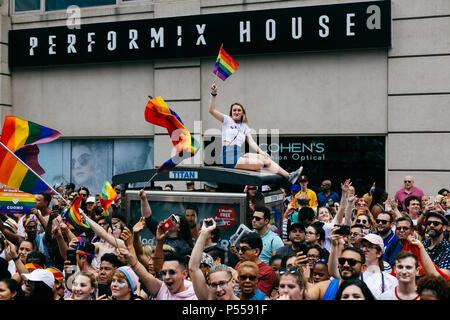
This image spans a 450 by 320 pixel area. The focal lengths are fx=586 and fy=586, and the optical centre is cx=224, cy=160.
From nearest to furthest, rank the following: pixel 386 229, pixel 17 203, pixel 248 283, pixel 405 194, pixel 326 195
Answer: pixel 248 283 < pixel 386 229 < pixel 17 203 < pixel 405 194 < pixel 326 195

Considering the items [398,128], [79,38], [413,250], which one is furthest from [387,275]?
[79,38]

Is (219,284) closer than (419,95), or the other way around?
(219,284)

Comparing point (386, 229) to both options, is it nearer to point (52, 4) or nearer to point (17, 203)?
point (17, 203)

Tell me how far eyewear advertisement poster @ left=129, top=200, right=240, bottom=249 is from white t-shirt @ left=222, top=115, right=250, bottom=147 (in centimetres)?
141

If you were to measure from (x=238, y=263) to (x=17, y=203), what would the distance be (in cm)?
501

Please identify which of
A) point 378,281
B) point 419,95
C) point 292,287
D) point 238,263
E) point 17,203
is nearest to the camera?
point 292,287

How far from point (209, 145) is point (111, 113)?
326 cm

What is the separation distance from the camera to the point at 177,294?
5652mm

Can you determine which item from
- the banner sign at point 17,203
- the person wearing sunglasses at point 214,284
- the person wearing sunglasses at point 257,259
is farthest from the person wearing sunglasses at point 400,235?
the banner sign at point 17,203

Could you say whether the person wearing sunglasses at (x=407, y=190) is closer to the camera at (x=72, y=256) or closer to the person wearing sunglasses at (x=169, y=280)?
the camera at (x=72, y=256)

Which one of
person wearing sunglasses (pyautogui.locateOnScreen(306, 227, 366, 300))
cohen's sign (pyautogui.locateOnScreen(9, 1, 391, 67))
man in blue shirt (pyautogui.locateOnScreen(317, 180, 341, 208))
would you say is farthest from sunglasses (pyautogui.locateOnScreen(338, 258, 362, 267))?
cohen's sign (pyautogui.locateOnScreen(9, 1, 391, 67))

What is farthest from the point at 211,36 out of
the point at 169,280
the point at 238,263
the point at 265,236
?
the point at 169,280

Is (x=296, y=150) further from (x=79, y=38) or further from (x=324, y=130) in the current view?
(x=79, y=38)

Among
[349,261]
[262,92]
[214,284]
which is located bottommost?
[214,284]
